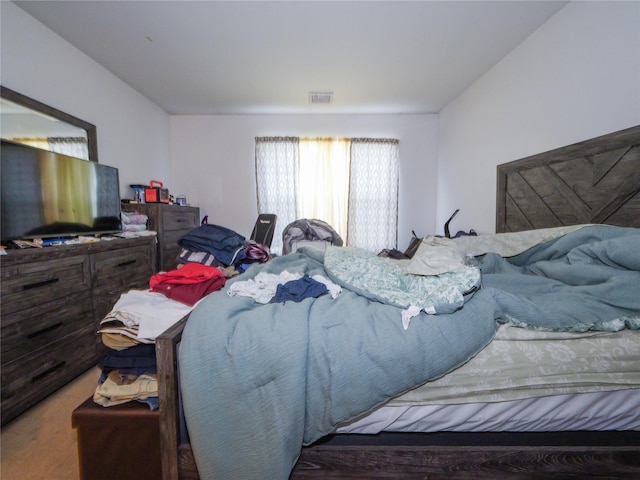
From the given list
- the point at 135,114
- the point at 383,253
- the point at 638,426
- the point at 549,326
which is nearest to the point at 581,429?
the point at 638,426

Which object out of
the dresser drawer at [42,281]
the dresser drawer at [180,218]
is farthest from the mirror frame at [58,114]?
the dresser drawer at [42,281]

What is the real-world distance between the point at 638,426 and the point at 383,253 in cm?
253

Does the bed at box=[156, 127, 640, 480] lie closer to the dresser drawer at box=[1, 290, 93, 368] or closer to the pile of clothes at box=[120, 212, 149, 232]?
the dresser drawer at box=[1, 290, 93, 368]

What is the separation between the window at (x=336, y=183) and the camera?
12.2ft

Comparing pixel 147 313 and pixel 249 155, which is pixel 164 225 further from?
pixel 147 313

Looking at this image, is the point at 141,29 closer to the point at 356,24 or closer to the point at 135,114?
the point at 135,114

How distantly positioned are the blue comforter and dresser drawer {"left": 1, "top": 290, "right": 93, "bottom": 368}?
1365 millimetres

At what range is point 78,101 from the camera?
2.28 metres

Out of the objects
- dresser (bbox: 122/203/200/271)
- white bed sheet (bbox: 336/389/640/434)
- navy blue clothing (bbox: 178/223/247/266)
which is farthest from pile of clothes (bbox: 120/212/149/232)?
white bed sheet (bbox: 336/389/640/434)

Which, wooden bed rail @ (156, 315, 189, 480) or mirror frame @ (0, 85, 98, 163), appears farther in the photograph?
mirror frame @ (0, 85, 98, 163)

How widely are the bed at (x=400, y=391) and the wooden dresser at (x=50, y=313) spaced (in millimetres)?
1303

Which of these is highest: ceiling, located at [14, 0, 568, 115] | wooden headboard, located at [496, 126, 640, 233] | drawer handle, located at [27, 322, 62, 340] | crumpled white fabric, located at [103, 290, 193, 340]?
ceiling, located at [14, 0, 568, 115]

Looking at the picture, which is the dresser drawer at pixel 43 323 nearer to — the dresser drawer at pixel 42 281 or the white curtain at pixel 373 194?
the dresser drawer at pixel 42 281

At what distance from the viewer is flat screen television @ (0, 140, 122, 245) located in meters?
1.55
